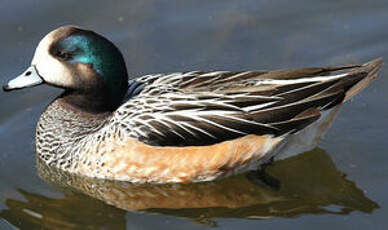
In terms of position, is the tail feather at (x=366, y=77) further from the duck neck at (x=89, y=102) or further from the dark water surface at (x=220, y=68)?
the duck neck at (x=89, y=102)

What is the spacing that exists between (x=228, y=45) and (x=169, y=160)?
2593 millimetres

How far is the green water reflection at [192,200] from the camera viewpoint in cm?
831

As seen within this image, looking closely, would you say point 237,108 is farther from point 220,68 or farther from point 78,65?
point 220,68

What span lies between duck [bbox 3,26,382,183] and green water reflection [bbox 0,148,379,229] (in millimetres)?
150

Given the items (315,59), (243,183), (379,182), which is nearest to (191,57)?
(315,59)

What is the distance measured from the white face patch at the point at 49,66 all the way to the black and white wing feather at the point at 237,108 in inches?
24.4

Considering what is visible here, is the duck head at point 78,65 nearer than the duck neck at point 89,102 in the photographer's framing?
Yes

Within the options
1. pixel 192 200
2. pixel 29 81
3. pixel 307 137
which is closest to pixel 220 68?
pixel 307 137

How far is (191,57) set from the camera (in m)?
10.4

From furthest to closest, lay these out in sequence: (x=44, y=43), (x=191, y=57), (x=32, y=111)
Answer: (x=191, y=57), (x=32, y=111), (x=44, y=43)

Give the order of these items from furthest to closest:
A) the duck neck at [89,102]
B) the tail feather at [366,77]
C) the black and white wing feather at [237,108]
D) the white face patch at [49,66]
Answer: the duck neck at [89,102]
the tail feather at [366,77]
the black and white wing feather at [237,108]
the white face patch at [49,66]

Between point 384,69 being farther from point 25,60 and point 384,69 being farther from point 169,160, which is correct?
point 25,60

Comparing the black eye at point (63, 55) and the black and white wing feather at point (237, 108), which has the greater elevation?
the black eye at point (63, 55)

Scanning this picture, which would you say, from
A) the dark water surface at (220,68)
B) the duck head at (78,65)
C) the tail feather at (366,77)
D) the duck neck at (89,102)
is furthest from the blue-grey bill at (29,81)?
the tail feather at (366,77)
